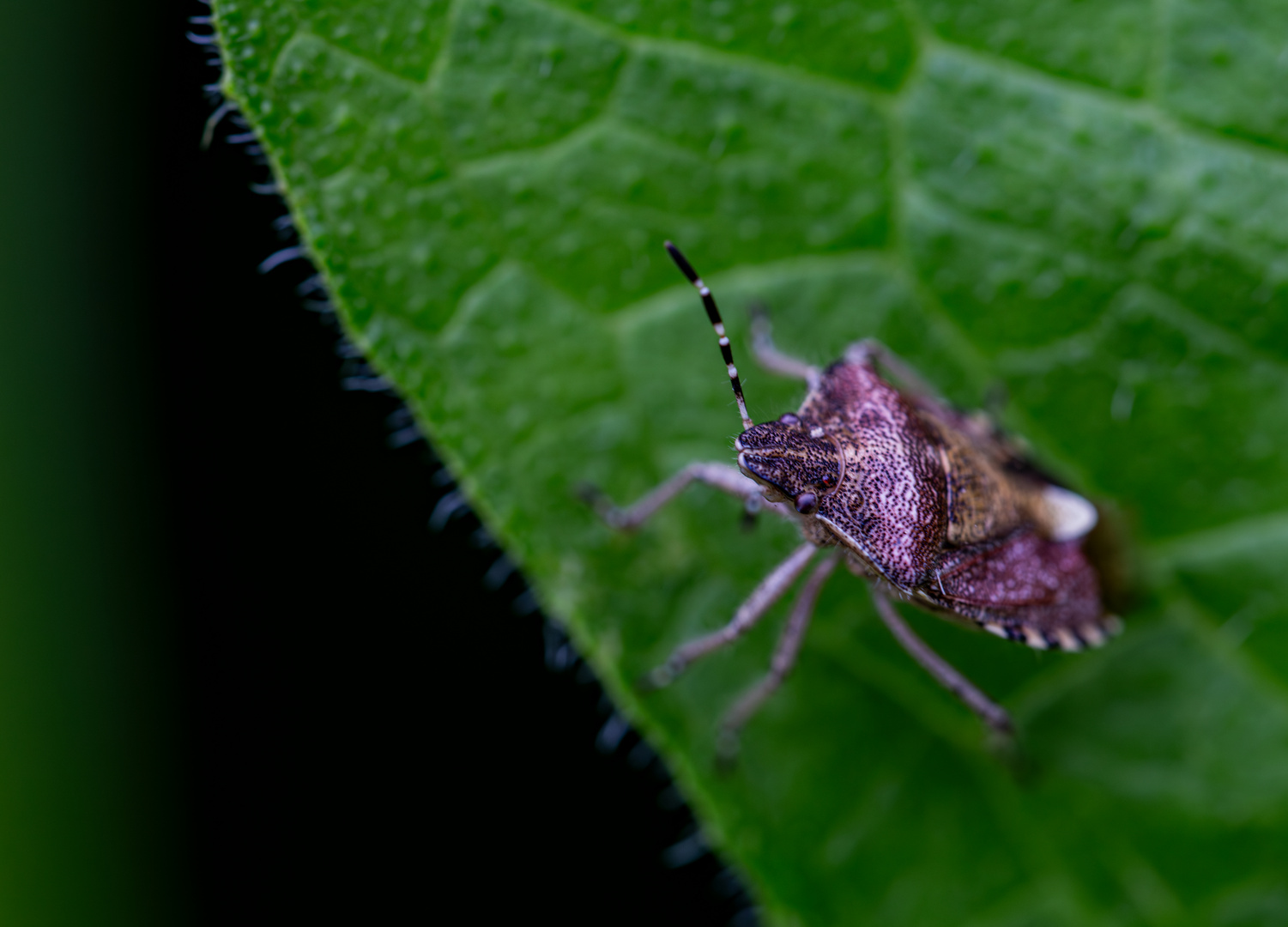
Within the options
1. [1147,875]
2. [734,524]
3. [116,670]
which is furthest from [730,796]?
[116,670]

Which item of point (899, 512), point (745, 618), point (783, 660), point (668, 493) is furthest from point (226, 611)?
point (899, 512)

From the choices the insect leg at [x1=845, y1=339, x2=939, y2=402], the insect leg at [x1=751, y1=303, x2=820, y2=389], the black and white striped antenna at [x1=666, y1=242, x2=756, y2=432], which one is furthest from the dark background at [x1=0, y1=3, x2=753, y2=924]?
the insect leg at [x1=845, y1=339, x2=939, y2=402]

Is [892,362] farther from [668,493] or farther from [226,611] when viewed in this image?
[226,611]

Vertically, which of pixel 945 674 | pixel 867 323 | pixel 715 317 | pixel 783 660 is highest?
pixel 715 317

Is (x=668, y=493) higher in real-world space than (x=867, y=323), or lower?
lower

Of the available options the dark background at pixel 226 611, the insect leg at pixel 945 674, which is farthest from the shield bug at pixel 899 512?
the dark background at pixel 226 611

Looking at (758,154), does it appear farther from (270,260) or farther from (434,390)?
(270,260)
